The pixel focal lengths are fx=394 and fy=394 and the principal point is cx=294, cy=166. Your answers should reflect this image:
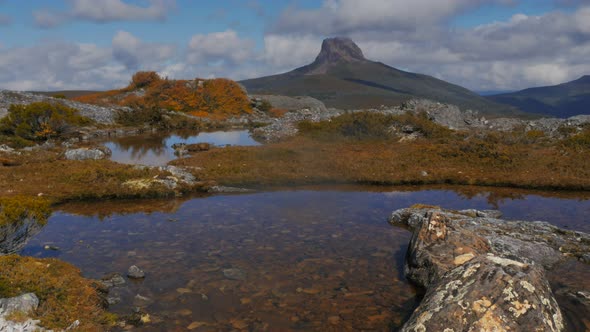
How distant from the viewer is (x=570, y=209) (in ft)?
61.5

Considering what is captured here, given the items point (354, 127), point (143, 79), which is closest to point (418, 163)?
point (354, 127)

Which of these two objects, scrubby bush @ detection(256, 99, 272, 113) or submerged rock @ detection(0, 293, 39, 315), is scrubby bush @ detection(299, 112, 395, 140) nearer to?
submerged rock @ detection(0, 293, 39, 315)

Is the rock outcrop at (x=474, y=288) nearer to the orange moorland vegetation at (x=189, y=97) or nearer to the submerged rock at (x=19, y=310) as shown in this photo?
the submerged rock at (x=19, y=310)

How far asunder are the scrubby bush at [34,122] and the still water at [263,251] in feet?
93.4

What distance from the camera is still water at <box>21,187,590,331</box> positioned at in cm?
952

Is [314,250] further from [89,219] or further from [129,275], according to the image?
[89,219]

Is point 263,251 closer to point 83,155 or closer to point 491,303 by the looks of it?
point 491,303

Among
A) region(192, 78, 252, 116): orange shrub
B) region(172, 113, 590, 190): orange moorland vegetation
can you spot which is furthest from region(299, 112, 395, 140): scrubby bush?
region(192, 78, 252, 116): orange shrub

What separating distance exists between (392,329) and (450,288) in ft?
6.22

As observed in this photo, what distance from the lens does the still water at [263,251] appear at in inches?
375

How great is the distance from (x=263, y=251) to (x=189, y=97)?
86.8 m

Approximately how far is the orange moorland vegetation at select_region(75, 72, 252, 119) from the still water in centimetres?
7029

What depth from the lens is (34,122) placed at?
43000 mm

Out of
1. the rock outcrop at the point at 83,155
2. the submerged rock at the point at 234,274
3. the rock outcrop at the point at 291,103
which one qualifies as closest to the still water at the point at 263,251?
the submerged rock at the point at 234,274
